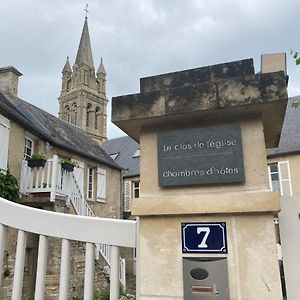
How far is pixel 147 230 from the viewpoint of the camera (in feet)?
5.70

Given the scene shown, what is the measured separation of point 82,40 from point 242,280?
47506 mm

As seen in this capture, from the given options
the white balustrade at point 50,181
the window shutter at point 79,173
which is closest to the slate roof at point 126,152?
the window shutter at point 79,173

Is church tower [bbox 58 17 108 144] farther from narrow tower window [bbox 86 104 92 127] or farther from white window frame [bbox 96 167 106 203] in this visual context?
Answer: white window frame [bbox 96 167 106 203]

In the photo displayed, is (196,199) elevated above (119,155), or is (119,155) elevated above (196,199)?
(119,155)

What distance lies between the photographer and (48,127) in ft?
43.9

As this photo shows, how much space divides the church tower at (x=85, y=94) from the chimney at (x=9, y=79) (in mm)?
26861

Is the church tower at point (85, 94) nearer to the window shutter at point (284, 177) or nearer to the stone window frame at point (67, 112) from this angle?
the stone window frame at point (67, 112)

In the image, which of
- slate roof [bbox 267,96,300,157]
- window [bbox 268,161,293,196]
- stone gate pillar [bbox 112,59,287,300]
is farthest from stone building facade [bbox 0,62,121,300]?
slate roof [bbox 267,96,300,157]

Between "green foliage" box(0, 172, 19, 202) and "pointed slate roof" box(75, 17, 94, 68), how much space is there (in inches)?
1462

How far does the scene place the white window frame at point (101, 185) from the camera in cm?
1480

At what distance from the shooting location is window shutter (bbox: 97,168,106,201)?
14805 millimetres

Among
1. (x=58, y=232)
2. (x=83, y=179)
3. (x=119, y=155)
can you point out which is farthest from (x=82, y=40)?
(x=58, y=232)

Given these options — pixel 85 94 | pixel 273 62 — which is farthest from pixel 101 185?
pixel 85 94

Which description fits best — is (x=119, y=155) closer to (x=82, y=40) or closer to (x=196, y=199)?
(x=196, y=199)
